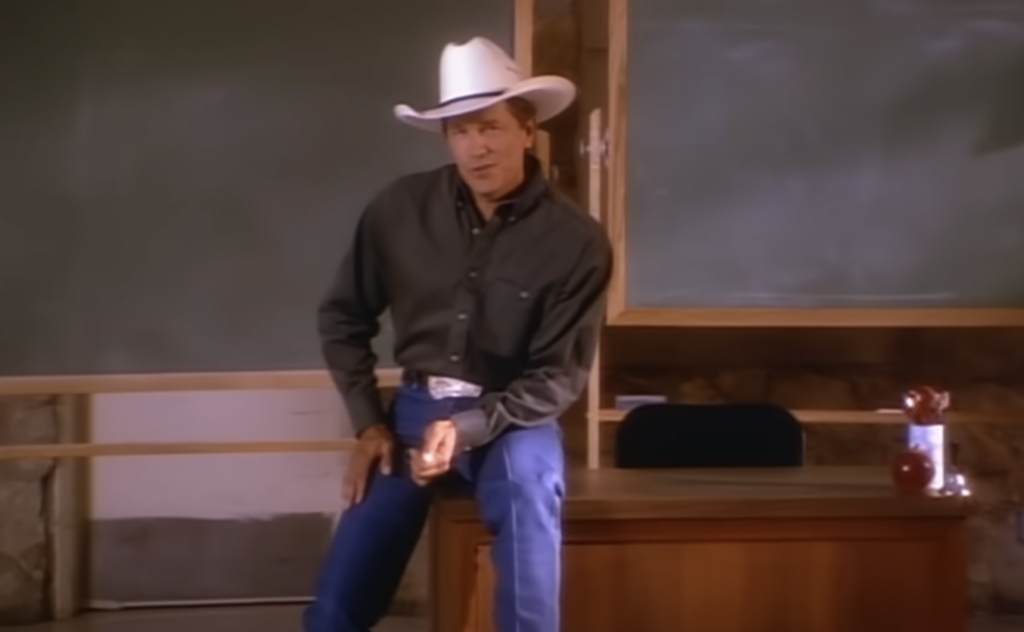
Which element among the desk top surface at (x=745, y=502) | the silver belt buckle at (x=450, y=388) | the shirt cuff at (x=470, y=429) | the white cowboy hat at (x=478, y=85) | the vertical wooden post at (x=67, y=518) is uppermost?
the white cowboy hat at (x=478, y=85)

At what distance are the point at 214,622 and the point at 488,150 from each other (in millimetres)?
Answer: 1535

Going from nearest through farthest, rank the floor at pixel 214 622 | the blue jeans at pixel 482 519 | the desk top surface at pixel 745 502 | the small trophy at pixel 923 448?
the blue jeans at pixel 482 519
the desk top surface at pixel 745 502
the small trophy at pixel 923 448
the floor at pixel 214 622

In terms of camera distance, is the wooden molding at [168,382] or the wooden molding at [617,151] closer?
the wooden molding at [617,151]

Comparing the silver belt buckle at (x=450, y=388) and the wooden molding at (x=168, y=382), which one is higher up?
the silver belt buckle at (x=450, y=388)

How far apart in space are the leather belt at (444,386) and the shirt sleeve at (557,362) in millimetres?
24

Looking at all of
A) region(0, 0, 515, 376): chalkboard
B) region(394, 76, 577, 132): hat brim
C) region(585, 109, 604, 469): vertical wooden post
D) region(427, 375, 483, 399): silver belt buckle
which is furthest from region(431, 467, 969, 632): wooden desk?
region(0, 0, 515, 376): chalkboard

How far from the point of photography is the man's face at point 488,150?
164 cm

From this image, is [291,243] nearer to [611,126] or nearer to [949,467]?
[611,126]

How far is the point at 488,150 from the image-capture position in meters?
1.64

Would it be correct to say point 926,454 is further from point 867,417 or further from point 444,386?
point 867,417

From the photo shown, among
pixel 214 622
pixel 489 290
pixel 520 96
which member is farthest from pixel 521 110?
pixel 214 622

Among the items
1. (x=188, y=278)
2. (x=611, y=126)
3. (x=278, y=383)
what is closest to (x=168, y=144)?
(x=188, y=278)

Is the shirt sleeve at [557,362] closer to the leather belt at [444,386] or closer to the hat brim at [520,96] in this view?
the leather belt at [444,386]

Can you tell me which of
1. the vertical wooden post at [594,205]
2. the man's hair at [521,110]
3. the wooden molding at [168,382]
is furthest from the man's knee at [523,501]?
the wooden molding at [168,382]
